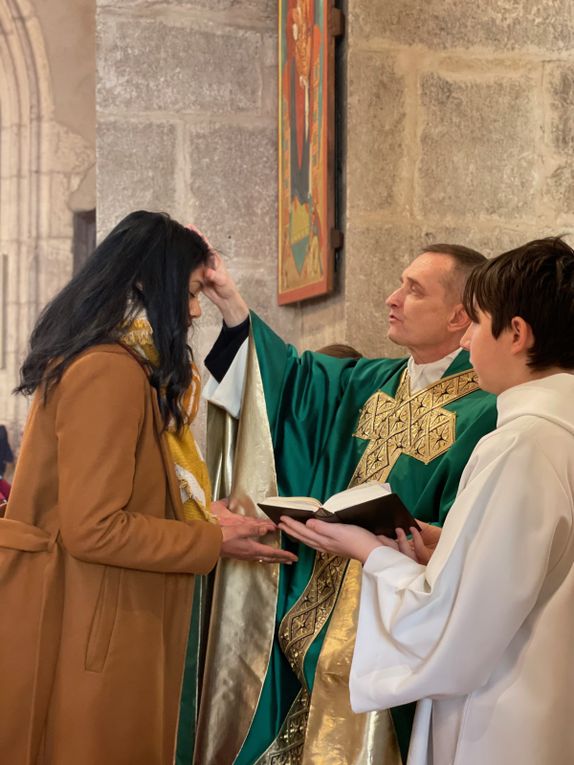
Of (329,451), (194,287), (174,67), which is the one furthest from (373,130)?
(194,287)

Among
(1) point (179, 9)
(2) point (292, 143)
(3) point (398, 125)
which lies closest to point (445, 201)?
(3) point (398, 125)

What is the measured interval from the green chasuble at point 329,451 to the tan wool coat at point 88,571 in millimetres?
701

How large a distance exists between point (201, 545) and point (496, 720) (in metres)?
0.79

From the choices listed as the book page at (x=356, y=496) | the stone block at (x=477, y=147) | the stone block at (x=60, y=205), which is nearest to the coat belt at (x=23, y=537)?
the book page at (x=356, y=496)

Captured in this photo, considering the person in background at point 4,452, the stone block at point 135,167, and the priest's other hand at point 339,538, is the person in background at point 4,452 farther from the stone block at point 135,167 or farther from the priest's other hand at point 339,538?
the priest's other hand at point 339,538

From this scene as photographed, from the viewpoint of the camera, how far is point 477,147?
4.14 metres

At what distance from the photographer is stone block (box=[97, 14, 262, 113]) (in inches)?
189

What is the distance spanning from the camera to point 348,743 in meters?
2.73

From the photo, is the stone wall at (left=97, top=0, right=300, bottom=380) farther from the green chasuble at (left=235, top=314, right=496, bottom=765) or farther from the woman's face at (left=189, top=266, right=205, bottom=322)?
the woman's face at (left=189, top=266, right=205, bottom=322)

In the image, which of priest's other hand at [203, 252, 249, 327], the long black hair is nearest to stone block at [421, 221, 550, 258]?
priest's other hand at [203, 252, 249, 327]

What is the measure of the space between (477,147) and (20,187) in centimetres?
408

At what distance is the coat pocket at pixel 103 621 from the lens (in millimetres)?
2246

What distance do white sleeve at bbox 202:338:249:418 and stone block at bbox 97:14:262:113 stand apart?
2.05 m

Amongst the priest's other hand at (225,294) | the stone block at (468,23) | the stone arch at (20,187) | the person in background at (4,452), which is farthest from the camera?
the stone arch at (20,187)
